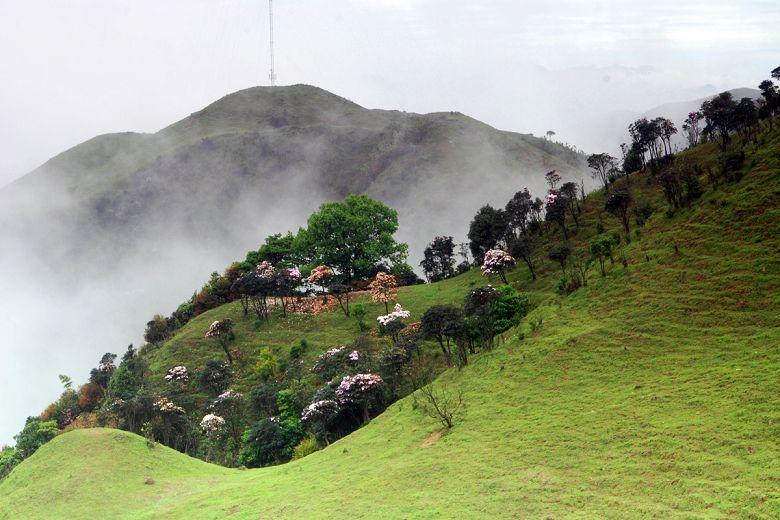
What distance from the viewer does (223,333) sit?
73.9m

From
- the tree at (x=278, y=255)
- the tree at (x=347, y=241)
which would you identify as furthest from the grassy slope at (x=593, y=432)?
the tree at (x=278, y=255)

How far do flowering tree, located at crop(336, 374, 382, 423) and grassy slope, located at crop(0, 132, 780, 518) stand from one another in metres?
3.80

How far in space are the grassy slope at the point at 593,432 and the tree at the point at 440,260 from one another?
147ft

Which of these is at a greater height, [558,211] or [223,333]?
[558,211]

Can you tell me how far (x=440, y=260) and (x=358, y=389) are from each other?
52.2 meters

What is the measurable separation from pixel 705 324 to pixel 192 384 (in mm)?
51576

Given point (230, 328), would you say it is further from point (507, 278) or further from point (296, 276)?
point (507, 278)

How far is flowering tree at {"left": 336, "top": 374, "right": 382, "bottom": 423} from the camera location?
48469 mm

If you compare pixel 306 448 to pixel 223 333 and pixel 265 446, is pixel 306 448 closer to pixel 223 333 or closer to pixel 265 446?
pixel 265 446

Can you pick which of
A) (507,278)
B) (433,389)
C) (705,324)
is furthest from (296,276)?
(705,324)

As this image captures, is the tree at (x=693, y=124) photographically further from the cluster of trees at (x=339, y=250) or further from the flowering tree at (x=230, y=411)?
the flowering tree at (x=230, y=411)

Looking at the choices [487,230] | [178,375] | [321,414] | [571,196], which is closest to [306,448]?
[321,414]

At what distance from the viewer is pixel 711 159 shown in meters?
65.2

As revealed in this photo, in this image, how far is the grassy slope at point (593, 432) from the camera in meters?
24.5
